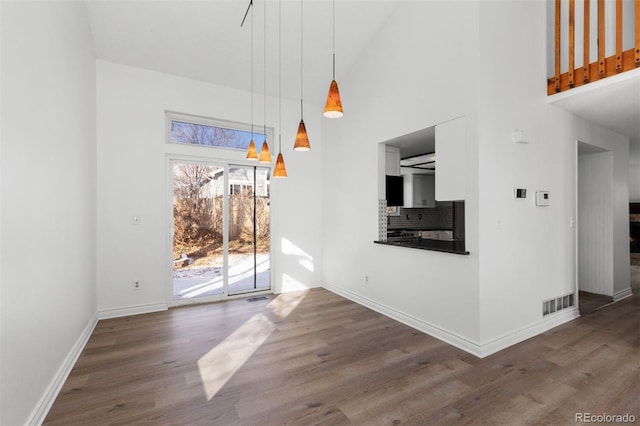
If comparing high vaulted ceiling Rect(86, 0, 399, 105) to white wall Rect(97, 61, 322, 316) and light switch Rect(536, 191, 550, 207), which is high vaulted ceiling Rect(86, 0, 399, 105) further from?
light switch Rect(536, 191, 550, 207)

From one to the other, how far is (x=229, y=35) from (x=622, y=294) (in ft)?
23.2

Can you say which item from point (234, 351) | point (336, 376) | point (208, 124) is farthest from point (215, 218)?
point (336, 376)

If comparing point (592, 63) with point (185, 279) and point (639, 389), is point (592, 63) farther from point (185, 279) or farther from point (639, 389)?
point (185, 279)

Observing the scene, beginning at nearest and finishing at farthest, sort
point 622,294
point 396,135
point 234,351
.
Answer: point 234,351, point 396,135, point 622,294

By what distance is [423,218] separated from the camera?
7.12m

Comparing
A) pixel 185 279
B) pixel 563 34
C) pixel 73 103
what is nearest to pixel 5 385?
pixel 73 103

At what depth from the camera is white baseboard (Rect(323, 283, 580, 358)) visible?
2.83 m

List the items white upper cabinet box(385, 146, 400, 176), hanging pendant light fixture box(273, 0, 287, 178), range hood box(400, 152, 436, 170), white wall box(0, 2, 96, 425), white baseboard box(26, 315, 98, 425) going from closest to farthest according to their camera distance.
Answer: white wall box(0, 2, 96, 425)
white baseboard box(26, 315, 98, 425)
hanging pendant light fixture box(273, 0, 287, 178)
white upper cabinet box(385, 146, 400, 176)
range hood box(400, 152, 436, 170)

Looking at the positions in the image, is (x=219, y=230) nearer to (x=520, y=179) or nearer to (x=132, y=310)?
(x=132, y=310)

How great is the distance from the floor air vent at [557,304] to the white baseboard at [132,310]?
499 centimetres

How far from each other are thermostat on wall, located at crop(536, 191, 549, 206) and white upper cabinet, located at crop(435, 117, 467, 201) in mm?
1061

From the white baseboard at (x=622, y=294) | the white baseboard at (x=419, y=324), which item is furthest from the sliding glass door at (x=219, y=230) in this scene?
the white baseboard at (x=622, y=294)

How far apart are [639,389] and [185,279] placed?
5.19m

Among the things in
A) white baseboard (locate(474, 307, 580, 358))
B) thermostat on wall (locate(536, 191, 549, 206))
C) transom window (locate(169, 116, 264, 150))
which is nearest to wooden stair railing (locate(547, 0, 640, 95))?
thermostat on wall (locate(536, 191, 549, 206))
